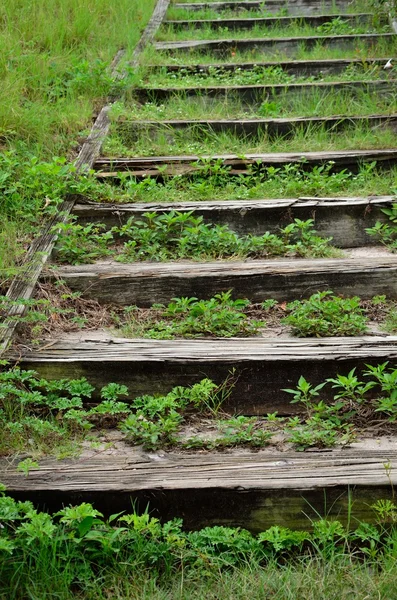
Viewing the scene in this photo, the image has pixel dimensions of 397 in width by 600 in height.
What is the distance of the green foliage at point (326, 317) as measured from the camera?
276 cm

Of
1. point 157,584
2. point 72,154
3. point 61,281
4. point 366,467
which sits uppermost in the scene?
point 72,154

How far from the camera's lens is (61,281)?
10.2 ft

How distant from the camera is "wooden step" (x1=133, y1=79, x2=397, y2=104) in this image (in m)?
4.90

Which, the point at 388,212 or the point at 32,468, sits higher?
the point at 388,212

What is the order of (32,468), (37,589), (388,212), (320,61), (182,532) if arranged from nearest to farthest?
(37,589), (182,532), (32,468), (388,212), (320,61)

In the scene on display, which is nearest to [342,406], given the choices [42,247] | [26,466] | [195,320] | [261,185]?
[195,320]

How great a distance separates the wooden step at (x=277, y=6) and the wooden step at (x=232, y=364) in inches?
199

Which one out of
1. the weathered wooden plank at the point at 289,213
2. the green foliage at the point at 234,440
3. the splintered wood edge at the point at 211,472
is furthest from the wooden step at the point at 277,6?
the splintered wood edge at the point at 211,472

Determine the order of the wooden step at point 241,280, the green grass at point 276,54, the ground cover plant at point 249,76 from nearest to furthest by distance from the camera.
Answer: the wooden step at point 241,280
the ground cover plant at point 249,76
the green grass at point 276,54

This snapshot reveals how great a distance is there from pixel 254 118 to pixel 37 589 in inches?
138

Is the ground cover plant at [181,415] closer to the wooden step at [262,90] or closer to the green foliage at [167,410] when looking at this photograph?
the green foliage at [167,410]

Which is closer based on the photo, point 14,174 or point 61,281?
point 61,281

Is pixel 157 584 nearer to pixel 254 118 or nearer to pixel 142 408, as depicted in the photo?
pixel 142 408

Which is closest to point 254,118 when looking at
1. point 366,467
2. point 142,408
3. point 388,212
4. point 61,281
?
point 388,212
